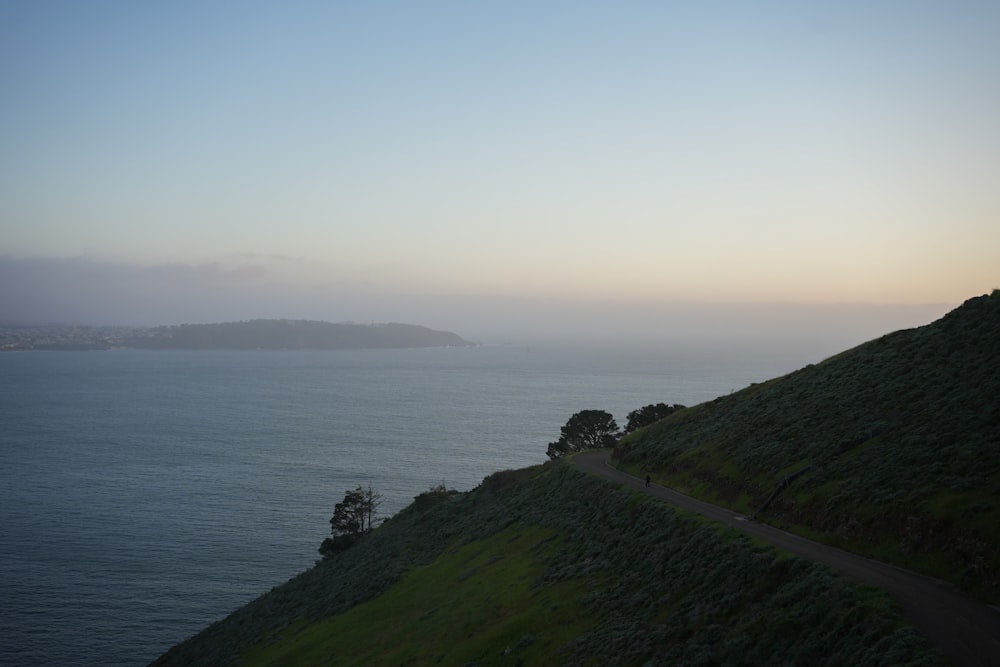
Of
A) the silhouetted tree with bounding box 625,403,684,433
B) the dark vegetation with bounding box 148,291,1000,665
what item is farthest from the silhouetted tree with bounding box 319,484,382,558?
the silhouetted tree with bounding box 625,403,684,433

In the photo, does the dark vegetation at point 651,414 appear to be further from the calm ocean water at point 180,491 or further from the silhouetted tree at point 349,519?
the calm ocean water at point 180,491

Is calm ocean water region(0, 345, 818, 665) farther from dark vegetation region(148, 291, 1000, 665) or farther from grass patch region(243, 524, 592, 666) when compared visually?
grass patch region(243, 524, 592, 666)

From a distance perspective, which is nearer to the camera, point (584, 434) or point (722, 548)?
point (722, 548)

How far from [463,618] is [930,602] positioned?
20913mm

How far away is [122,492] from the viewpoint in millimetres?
94625

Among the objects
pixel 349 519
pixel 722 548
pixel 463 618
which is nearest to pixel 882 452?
pixel 722 548

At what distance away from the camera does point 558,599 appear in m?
28.7

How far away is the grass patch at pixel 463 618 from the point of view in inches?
1059

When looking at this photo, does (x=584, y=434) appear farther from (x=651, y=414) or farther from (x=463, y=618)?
(x=463, y=618)

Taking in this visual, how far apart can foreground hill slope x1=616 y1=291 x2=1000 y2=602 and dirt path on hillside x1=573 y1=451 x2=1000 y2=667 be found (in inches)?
25.6

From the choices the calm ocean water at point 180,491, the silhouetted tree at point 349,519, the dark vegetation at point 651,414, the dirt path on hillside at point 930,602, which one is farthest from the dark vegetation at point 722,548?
the dark vegetation at point 651,414

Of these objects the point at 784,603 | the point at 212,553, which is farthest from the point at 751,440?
the point at 212,553

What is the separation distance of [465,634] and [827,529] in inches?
645

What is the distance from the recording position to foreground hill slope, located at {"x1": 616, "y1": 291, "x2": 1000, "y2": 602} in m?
20.8
